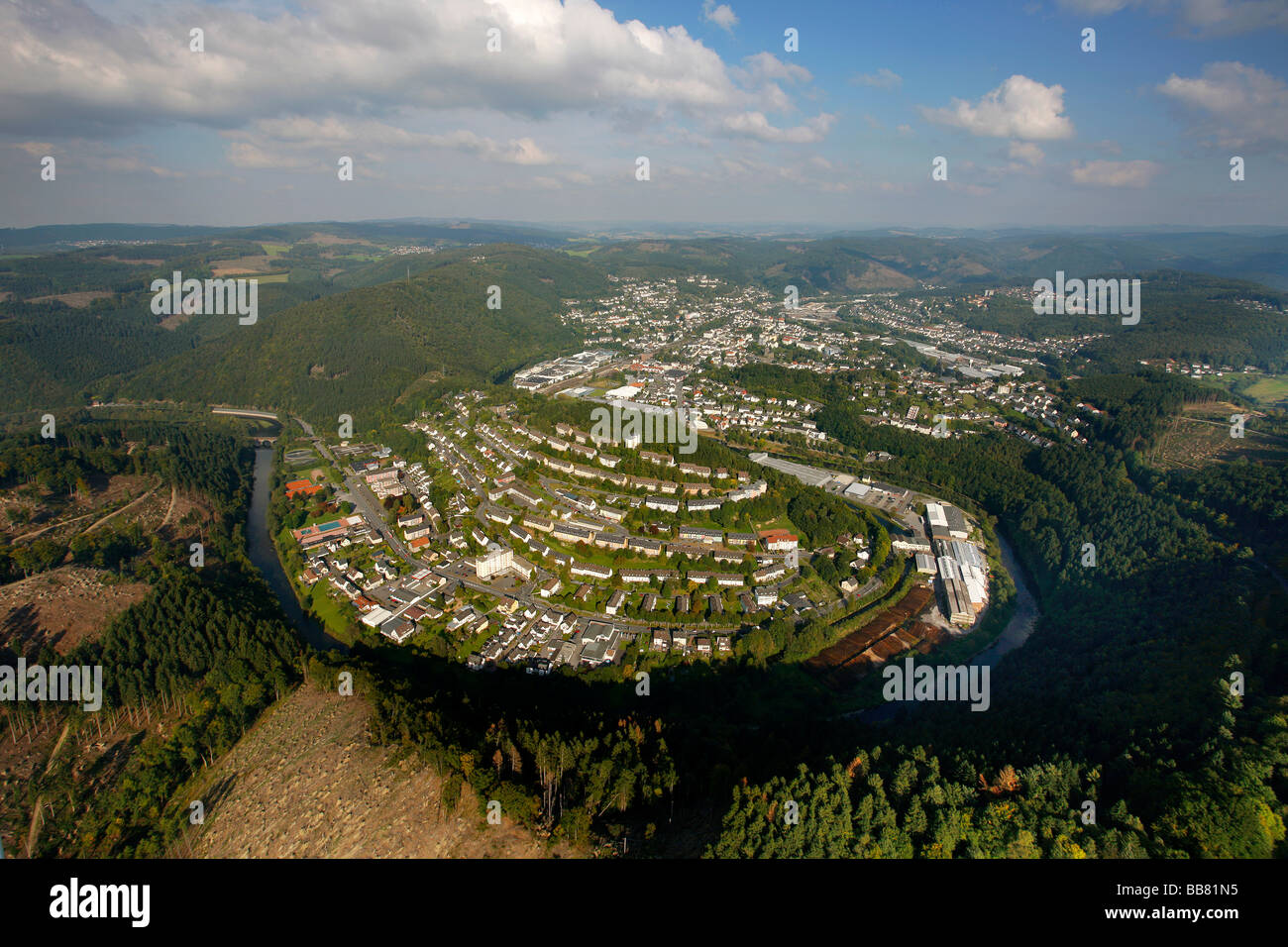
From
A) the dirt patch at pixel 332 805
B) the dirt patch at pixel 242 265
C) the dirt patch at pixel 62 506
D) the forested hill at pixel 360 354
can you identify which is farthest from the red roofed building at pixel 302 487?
the dirt patch at pixel 242 265

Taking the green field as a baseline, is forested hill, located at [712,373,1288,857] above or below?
below

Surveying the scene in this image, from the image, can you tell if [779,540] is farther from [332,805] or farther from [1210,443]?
[1210,443]

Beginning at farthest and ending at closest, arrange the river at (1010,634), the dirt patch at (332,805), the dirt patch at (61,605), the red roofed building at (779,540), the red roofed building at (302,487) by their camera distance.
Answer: the red roofed building at (302,487) → the red roofed building at (779,540) → the dirt patch at (61,605) → the river at (1010,634) → the dirt patch at (332,805)

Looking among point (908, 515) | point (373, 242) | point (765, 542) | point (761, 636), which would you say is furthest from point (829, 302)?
point (373, 242)

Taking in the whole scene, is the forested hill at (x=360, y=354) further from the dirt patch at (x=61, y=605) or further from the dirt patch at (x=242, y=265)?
the dirt patch at (x=242, y=265)

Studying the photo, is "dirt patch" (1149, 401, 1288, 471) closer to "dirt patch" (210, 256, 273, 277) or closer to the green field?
the green field

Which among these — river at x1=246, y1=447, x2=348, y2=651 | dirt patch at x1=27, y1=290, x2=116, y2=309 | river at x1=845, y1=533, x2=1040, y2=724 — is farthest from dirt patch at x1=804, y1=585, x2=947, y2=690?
dirt patch at x1=27, y1=290, x2=116, y2=309
